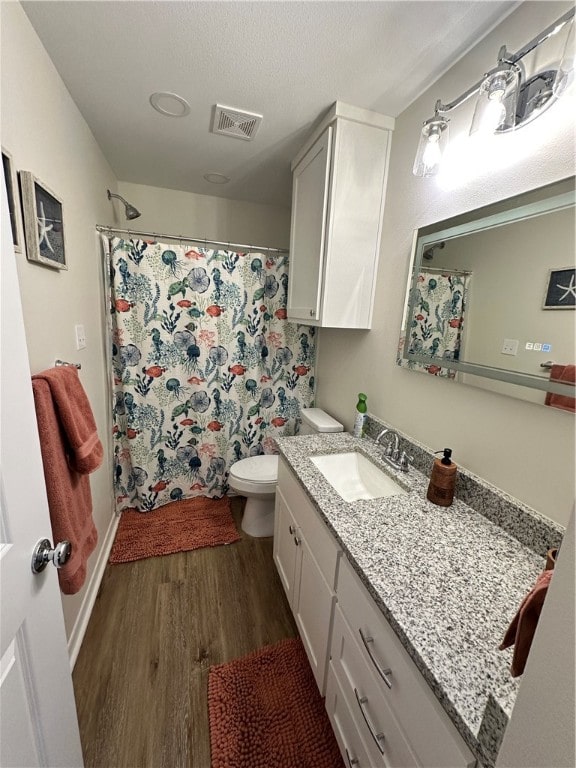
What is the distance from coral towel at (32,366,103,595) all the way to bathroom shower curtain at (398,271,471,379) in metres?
1.27

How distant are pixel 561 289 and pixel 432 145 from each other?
68cm

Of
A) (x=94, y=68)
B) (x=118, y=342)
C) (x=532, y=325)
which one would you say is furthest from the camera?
(x=118, y=342)

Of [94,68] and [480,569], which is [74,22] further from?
[480,569]

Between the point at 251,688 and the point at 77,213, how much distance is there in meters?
2.16

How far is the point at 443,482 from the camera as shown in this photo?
1041 mm

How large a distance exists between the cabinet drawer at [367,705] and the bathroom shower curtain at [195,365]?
4.89 ft

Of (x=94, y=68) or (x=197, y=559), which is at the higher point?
(x=94, y=68)

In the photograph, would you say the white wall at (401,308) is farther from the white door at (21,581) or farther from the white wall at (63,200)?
the white wall at (63,200)

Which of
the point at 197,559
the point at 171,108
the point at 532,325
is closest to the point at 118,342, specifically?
the point at 171,108

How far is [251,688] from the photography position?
3.93ft

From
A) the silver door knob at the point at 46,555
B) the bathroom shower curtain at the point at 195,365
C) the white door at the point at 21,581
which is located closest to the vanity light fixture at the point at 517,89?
the white door at the point at 21,581

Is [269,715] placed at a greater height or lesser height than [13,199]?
lesser

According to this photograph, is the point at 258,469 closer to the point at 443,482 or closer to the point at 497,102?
the point at 443,482

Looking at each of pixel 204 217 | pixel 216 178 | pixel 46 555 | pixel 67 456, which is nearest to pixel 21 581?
pixel 46 555
